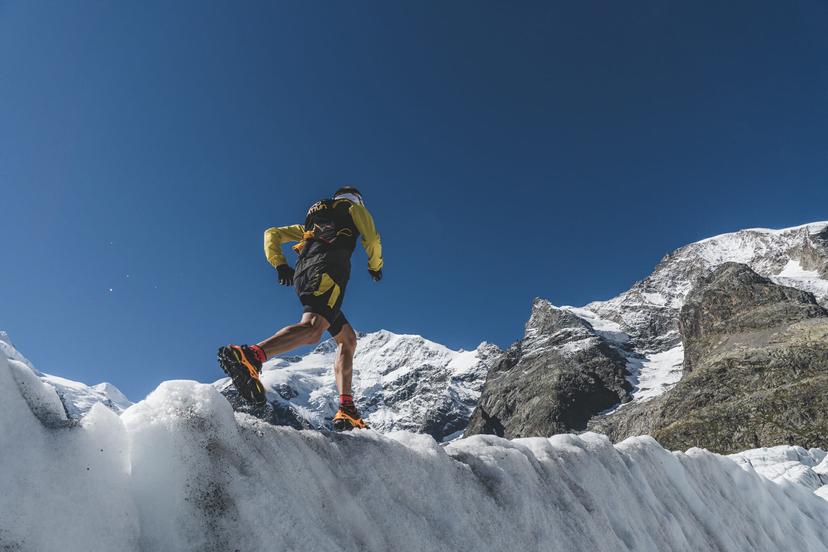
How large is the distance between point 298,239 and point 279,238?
223mm

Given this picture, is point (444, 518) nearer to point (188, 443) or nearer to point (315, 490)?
point (315, 490)

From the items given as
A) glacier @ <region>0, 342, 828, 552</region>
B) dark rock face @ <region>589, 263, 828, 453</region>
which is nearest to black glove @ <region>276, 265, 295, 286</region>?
glacier @ <region>0, 342, 828, 552</region>

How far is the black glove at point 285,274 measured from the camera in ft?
19.4

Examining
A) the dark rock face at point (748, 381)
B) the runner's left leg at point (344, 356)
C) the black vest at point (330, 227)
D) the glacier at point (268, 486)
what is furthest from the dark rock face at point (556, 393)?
the glacier at point (268, 486)

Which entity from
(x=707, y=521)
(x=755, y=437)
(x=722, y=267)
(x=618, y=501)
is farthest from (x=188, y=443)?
(x=722, y=267)

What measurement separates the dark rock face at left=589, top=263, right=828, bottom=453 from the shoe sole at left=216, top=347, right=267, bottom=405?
260 ft

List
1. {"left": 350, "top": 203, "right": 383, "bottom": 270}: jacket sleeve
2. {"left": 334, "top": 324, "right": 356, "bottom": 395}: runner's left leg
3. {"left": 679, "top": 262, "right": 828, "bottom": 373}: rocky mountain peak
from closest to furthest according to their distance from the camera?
{"left": 334, "top": 324, "right": 356, "bottom": 395}: runner's left leg < {"left": 350, "top": 203, "right": 383, "bottom": 270}: jacket sleeve < {"left": 679, "top": 262, "right": 828, "bottom": 373}: rocky mountain peak

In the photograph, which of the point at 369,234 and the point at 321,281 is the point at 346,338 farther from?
the point at 369,234

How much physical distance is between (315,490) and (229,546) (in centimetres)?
49

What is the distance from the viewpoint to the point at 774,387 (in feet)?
269

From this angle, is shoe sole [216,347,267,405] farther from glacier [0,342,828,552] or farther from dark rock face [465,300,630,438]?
dark rock face [465,300,630,438]

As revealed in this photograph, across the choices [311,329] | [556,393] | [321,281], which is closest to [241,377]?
[311,329]

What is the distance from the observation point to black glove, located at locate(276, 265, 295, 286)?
5926 millimetres

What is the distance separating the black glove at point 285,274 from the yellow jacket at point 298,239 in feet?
0.19
